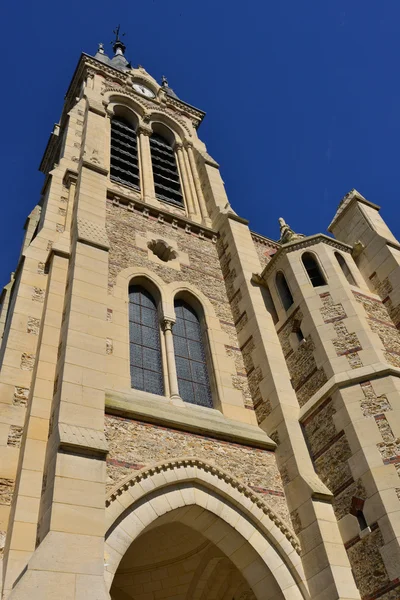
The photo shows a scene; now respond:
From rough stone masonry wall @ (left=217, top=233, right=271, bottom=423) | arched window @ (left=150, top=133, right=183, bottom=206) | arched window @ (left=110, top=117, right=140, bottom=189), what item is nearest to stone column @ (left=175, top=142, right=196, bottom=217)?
arched window @ (left=150, top=133, right=183, bottom=206)

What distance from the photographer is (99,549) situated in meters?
7.23

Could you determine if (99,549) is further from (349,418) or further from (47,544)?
(349,418)

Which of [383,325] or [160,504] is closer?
[160,504]

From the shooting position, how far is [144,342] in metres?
12.9

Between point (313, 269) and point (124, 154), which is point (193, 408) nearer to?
point (313, 269)

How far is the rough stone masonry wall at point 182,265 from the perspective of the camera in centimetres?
1376

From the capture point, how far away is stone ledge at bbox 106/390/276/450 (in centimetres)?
1012

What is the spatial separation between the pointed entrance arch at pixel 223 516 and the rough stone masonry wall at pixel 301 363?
2835 millimetres

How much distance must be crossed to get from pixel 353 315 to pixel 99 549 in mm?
7637

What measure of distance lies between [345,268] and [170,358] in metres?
5.69

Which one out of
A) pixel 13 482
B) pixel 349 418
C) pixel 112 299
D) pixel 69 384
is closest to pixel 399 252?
pixel 349 418

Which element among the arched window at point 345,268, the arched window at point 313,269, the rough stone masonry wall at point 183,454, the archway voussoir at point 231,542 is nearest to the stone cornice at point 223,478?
the rough stone masonry wall at point 183,454

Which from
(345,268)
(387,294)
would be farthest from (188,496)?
(345,268)

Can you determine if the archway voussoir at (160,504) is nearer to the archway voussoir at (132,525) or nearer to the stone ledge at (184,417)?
the archway voussoir at (132,525)
